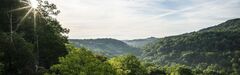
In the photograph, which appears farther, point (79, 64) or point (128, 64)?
point (128, 64)

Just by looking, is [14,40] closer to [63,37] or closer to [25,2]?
[25,2]

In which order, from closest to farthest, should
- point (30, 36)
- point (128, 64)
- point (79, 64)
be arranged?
point (79, 64) → point (30, 36) → point (128, 64)

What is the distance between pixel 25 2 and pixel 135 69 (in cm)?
2933

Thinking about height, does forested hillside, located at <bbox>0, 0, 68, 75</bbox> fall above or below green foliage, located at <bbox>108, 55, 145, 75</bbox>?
above

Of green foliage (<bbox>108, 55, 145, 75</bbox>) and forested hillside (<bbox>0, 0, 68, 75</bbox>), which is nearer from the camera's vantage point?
forested hillside (<bbox>0, 0, 68, 75</bbox>)

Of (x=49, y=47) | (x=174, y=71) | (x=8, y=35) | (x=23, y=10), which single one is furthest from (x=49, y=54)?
(x=174, y=71)

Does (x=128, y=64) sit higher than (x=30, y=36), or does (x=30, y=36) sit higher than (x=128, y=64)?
(x=30, y=36)

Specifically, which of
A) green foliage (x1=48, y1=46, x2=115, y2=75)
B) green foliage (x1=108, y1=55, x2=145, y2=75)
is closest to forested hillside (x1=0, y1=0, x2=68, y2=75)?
green foliage (x1=48, y1=46, x2=115, y2=75)

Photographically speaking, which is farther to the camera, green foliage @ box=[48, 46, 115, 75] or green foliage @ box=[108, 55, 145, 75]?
green foliage @ box=[108, 55, 145, 75]

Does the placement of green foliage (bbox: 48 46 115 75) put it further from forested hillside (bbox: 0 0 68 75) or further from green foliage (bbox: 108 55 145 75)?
green foliage (bbox: 108 55 145 75)

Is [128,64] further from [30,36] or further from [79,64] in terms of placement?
[79,64]

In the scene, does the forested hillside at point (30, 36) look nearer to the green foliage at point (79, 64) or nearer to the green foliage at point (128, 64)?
the green foliage at point (79, 64)

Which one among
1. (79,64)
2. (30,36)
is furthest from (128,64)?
(79,64)

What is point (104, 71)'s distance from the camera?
211 feet
